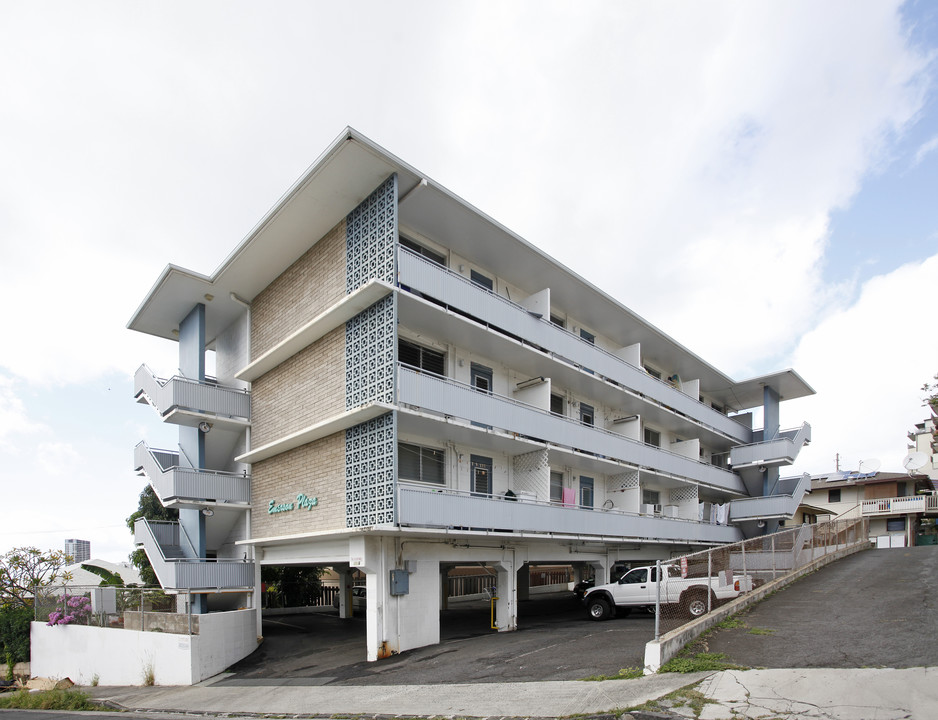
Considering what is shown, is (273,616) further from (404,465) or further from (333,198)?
(333,198)

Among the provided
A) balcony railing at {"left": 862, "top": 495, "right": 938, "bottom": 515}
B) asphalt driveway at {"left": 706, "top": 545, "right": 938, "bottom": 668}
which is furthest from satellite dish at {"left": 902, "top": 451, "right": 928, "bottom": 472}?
asphalt driveway at {"left": 706, "top": 545, "right": 938, "bottom": 668}

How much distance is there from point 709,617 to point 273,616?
21010 millimetres

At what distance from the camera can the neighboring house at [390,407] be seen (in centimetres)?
1678

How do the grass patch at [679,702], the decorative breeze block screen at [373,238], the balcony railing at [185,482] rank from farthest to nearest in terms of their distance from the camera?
the balcony railing at [185,482] < the decorative breeze block screen at [373,238] < the grass patch at [679,702]

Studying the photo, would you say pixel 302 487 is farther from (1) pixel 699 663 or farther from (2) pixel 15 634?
(2) pixel 15 634

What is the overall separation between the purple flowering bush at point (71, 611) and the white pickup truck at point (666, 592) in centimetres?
1581

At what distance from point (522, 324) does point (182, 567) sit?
41.1ft

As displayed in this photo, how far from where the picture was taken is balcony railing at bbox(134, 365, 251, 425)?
21422mm

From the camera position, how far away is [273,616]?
28.6 metres

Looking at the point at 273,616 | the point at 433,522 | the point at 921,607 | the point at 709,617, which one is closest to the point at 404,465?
the point at 433,522

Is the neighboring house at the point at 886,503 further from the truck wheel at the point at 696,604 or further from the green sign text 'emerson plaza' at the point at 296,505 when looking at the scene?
the green sign text 'emerson plaza' at the point at 296,505

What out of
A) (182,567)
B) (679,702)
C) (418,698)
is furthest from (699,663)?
(182,567)

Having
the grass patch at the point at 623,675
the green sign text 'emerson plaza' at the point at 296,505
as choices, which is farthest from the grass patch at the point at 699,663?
the green sign text 'emerson plaza' at the point at 296,505

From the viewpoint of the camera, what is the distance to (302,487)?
1928 centimetres
